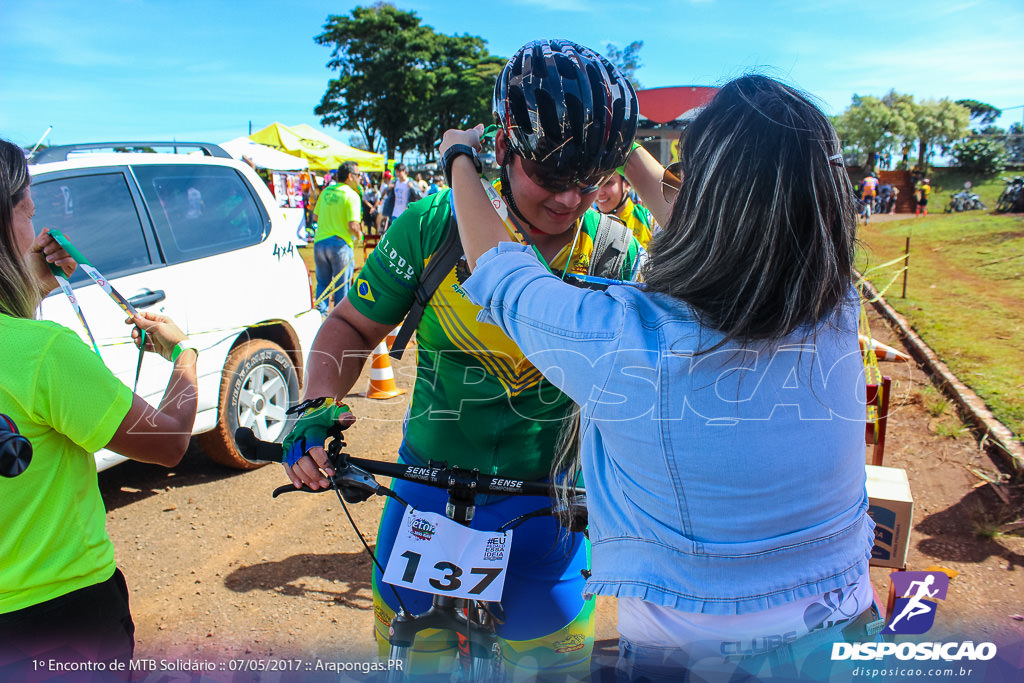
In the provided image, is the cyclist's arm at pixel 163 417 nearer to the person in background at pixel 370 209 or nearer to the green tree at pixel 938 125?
the person in background at pixel 370 209

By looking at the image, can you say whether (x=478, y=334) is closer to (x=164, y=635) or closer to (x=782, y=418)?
(x=782, y=418)

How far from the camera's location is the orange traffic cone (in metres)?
6.80

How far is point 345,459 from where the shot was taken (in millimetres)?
1743

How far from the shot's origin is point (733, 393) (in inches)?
42.6

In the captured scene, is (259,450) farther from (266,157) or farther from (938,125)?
(938,125)

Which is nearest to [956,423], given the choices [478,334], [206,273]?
[478,334]

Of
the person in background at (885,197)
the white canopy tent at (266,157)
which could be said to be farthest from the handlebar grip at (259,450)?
the person in background at (885,197)

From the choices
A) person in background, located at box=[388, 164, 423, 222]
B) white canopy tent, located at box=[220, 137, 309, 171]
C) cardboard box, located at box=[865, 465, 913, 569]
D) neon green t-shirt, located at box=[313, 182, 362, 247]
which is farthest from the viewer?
white canopy tent, located at box=[220, 137, 309, 171]

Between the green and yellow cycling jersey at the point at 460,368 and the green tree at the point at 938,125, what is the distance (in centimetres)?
4969

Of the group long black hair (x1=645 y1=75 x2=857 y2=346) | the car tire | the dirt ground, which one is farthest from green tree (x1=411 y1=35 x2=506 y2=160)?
long black hair (x1=645 y1=75 x2=857 y2=346)

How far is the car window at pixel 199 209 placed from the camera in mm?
4457

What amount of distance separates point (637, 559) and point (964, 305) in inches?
411

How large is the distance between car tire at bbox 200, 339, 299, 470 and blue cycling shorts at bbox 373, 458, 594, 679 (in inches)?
113

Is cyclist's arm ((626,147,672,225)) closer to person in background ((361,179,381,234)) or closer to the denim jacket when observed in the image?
the denim jacket
